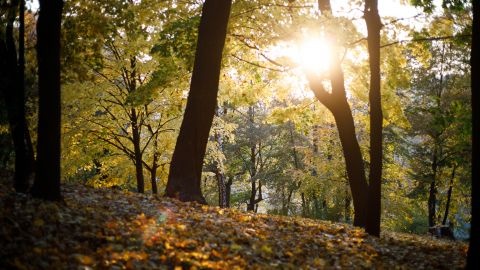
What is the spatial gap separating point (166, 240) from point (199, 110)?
486 centimetres

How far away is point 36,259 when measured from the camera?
469cm

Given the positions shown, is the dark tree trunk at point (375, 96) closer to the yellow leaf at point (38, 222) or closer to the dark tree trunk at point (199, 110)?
the dark tree trunk at point (199, 110)

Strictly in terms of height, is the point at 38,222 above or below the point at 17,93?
below

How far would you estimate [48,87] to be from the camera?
7.07 metres

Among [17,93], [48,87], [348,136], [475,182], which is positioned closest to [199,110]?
[17,93]

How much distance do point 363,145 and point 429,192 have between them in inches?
188

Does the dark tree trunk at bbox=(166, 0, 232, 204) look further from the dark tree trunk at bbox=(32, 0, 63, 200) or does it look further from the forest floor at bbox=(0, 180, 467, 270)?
the dark tree trunk at bbox=(32, 0, 63, 200)

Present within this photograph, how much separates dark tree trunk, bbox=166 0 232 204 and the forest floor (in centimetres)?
74

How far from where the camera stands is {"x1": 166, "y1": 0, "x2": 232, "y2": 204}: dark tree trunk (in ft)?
34.6

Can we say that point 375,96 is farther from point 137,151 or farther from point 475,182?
point 137,151

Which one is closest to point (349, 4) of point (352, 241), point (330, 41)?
point (330, 41)

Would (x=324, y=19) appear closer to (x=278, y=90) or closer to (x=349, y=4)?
(x=349, y=4)

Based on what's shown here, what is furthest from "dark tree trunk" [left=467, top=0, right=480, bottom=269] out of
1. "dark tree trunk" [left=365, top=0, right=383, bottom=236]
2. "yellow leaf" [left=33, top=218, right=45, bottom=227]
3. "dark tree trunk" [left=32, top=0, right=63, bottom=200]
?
"dark tree trunk" [left=32, top=0, right=63, bottom=200]

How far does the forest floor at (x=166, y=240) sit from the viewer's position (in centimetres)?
518
